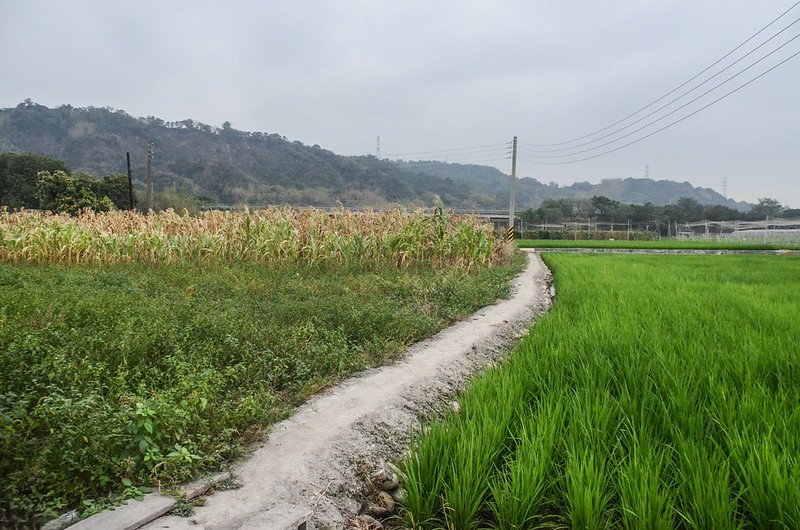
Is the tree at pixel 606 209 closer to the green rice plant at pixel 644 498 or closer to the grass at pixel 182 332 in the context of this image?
the grass at pixel 182 332

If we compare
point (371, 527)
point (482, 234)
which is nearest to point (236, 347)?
point (371, 527)

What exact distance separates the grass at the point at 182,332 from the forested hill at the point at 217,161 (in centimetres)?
3757

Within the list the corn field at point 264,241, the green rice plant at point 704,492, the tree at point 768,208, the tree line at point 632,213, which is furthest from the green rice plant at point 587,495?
the tree at point 768,208

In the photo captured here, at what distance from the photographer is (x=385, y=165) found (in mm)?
79688

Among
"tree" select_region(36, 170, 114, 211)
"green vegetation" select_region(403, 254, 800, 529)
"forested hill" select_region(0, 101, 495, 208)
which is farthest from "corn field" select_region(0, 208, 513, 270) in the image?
"forested hill" select_region(0, 101, 495, 208)

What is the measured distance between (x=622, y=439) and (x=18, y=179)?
38.8 metres

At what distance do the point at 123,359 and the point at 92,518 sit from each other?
180 cm

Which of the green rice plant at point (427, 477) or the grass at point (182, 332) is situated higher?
the grass at point (182, 332)

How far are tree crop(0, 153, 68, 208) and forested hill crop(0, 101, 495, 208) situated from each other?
14199mm

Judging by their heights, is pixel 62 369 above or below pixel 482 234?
below

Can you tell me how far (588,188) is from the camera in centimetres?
13050

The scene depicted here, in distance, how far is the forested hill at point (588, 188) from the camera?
4259 inches

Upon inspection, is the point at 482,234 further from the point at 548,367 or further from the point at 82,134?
the point at 82,134

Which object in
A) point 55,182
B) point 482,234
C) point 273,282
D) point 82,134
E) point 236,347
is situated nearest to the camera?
point 236,347
